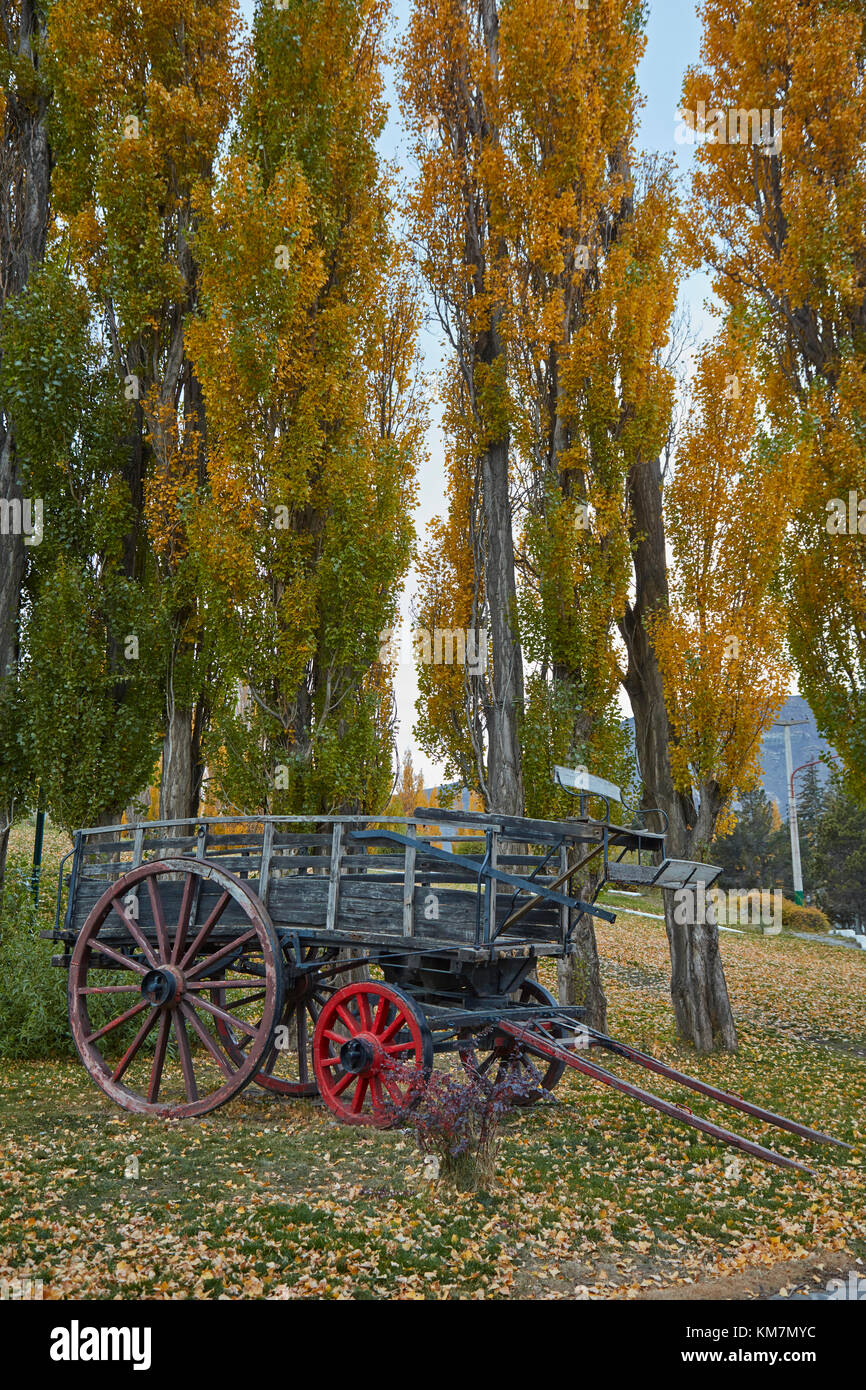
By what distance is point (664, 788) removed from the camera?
1265 cm

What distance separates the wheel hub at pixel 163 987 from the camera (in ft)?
24.8

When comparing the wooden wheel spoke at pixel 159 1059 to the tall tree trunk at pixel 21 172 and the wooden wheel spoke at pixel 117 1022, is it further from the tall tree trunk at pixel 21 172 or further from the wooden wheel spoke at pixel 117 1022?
the tall tree trunk at pixel 21 172

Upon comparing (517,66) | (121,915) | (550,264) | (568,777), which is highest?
(517,66)

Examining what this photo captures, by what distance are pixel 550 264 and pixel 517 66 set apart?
2585mm

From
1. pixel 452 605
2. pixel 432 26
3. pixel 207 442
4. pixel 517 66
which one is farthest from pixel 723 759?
pixel 432 26

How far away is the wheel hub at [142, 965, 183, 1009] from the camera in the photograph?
757 centimetres

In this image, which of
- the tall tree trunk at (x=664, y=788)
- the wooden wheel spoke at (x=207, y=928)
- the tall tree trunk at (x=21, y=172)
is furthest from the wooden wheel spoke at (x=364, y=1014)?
the tall tree trunk at (x=21, y=172)

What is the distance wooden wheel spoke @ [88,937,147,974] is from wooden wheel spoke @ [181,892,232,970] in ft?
1.79

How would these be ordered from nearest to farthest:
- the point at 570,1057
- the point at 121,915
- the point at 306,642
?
the point at 570,1057 < the point at 121,915 < the point at 306,642

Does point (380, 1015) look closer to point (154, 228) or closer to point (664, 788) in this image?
point (664, 788)

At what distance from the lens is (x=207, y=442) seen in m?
12.5

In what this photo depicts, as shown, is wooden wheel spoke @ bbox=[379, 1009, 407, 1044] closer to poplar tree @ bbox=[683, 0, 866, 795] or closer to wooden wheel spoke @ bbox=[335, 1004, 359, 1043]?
wooden wheel spoke @ bbox=[335, 1004, 359, 1043]

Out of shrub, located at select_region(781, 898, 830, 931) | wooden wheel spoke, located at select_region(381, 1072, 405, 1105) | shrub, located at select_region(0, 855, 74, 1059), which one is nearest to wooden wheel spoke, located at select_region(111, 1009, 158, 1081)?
wooden wheel spoke, located at select_region(381, 1072, 405, 1105)

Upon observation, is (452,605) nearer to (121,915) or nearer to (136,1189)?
(121,915)
